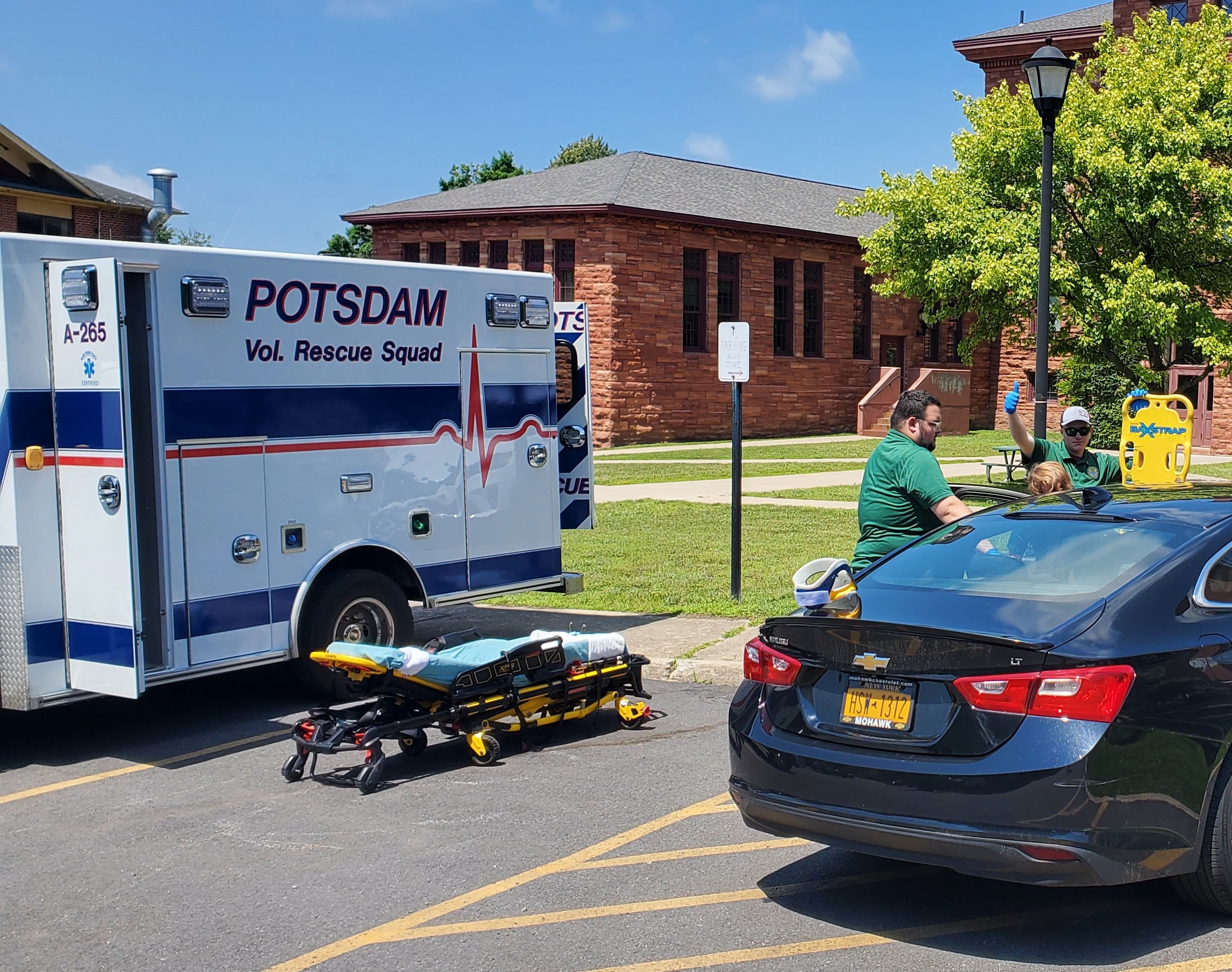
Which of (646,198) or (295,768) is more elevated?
(646,198)

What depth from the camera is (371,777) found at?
652cm

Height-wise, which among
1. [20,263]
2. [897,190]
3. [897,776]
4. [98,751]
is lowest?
[98,751]

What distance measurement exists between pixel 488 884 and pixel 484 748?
1732 millimetres

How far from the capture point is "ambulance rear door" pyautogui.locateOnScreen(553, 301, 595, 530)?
1071cm

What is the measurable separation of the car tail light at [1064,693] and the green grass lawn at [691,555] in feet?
19.9

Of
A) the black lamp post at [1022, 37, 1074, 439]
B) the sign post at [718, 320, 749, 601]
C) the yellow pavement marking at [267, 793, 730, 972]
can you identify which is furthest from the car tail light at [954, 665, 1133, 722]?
the black lamp post at [1022, 37, 1074, 439]

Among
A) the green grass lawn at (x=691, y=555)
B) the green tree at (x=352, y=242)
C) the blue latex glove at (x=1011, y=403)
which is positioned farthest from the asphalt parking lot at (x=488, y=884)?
the green tree at (x=352, y=242)

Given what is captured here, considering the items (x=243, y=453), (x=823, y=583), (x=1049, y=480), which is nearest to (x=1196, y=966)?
(x=823, y=583)

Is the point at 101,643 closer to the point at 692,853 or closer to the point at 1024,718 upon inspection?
the point at 692,853

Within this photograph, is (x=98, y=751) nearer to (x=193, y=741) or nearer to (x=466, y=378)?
(x=193, y=741)

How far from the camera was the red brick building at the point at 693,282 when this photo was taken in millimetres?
33688

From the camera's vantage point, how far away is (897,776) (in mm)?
4406

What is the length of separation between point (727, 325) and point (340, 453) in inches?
142

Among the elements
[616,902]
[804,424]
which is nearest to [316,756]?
[616,902]
